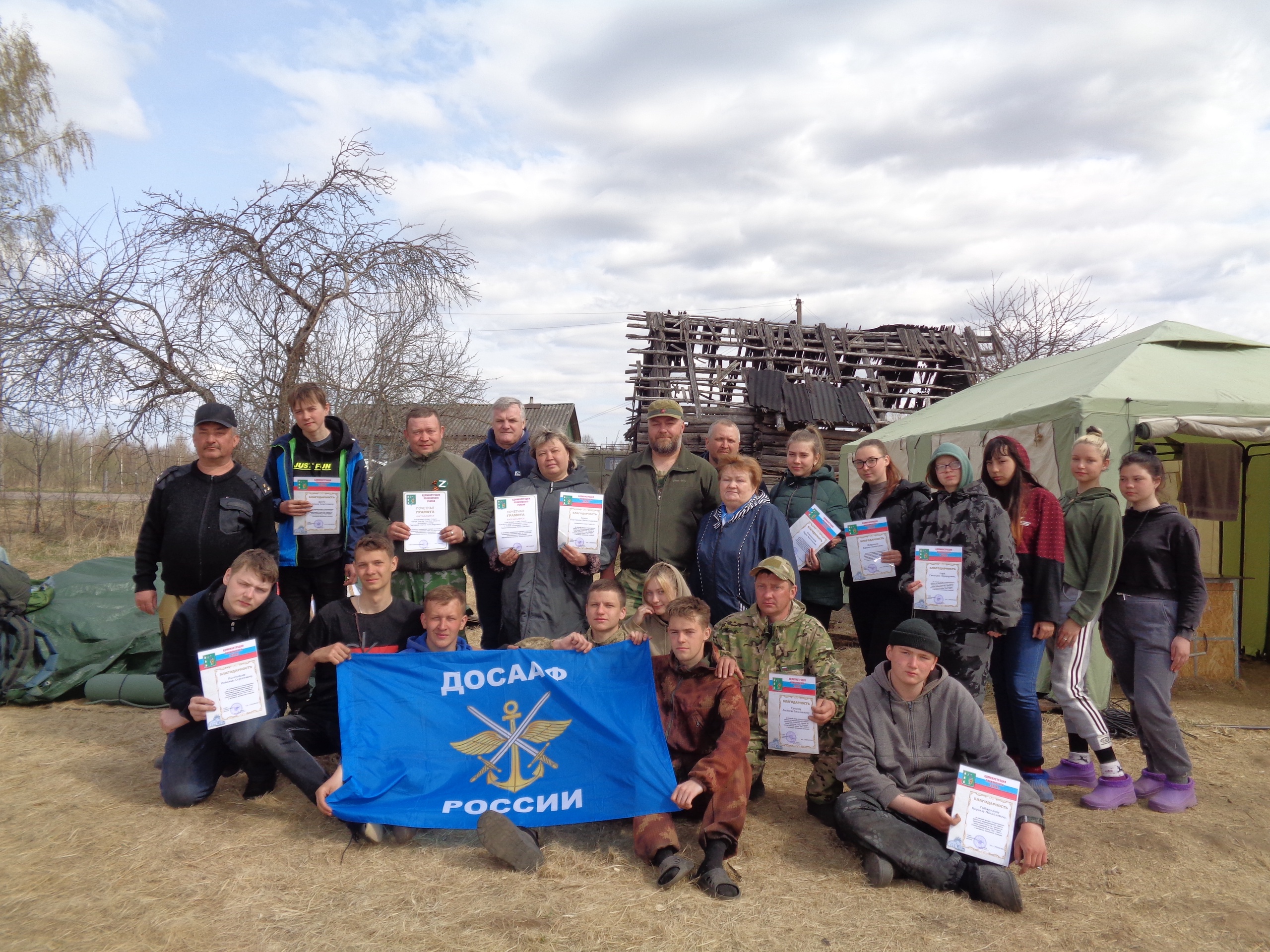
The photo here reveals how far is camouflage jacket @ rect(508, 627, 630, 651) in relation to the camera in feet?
14.1

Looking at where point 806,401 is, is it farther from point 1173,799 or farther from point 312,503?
point 312,503

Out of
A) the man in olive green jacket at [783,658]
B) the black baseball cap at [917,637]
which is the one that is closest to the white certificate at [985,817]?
the black baseball cap at [917,637]

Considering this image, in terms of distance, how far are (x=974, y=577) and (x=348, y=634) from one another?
3502mm

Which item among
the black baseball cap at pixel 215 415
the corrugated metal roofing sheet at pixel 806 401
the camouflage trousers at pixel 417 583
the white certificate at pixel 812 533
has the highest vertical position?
the corrugated metal roofing sheet at pixel 806 401

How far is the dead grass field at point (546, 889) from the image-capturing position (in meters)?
3.00

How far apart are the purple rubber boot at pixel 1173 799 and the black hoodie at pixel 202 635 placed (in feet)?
16.5

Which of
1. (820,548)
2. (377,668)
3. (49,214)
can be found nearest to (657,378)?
(49,214)

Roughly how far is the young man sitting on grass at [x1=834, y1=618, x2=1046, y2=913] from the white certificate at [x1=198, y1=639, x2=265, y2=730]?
3.01 m

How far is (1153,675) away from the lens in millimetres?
4332

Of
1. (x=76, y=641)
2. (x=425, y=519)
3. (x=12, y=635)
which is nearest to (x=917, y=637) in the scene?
(x=425, y=519)

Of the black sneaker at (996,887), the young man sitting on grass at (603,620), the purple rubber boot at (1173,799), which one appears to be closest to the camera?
the black sneaker at (996,887)

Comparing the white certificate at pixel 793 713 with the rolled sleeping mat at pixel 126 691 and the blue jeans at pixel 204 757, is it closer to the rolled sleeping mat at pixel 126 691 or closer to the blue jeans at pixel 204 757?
the blue jeans at pixel 204 757

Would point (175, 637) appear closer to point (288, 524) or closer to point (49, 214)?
point (288, 524)

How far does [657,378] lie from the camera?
1794 centimetres
